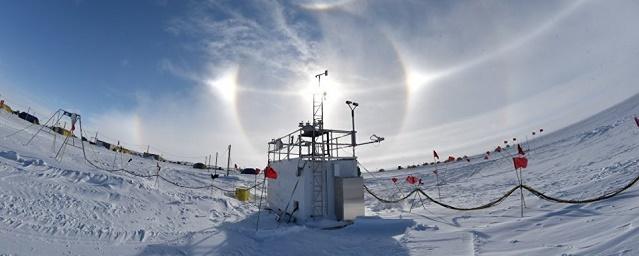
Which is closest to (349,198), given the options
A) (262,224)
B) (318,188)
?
(318,188)

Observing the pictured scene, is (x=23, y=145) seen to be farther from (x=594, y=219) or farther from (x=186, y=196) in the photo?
(x=594, y=219)

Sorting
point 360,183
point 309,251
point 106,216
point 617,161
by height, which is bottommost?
point 309,251

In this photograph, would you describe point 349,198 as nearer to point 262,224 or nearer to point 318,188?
point 318,188

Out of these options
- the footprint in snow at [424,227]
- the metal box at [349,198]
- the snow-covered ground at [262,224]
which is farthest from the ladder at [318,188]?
the footprint in snow at [424,227]

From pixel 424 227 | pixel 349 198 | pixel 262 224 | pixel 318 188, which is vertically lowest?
pixel 262 224

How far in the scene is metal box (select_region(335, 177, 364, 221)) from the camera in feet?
48.0

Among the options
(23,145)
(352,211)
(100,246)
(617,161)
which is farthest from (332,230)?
(23,145)

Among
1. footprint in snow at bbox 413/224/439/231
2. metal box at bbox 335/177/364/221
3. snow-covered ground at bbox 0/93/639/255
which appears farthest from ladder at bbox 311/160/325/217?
footprint in snow at bbox 413/224/439/231

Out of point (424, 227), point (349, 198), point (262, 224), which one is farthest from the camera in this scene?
point (262, 224)

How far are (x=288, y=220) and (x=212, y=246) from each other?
5829 millimetres

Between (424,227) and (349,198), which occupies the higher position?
(349,198)

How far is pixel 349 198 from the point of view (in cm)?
1473

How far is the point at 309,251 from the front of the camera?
406 inches

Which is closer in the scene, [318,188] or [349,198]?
[349,198]
